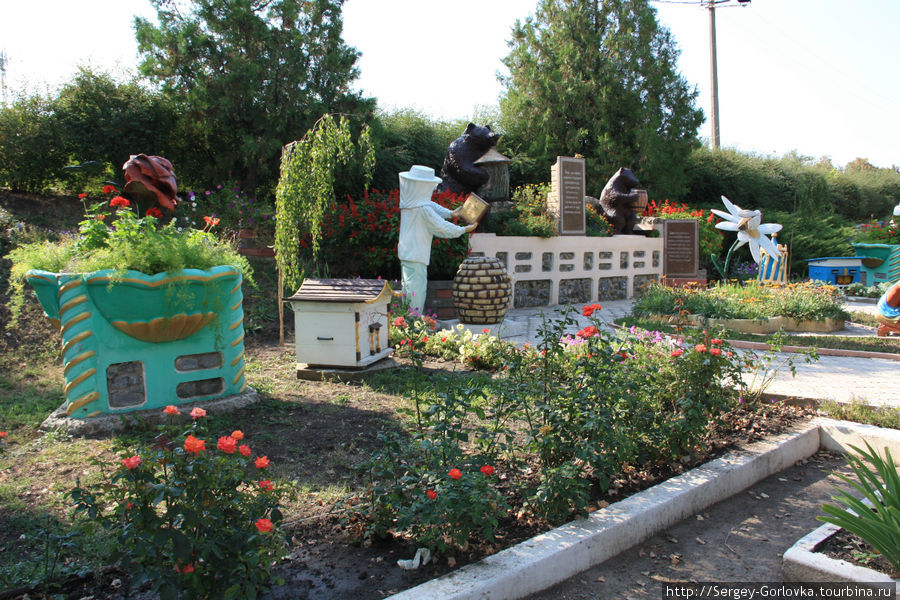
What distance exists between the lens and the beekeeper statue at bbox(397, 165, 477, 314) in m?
6.93

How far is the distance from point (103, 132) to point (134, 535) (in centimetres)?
956

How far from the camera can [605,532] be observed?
2.47 meters

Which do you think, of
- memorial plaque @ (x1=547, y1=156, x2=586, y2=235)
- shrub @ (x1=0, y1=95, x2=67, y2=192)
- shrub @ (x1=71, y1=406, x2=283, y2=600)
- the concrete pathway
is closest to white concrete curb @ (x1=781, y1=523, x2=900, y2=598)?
the concrete pathway

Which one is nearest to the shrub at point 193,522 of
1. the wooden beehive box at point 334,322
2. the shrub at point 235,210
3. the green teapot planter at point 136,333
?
the green teapot planter at point 136,333

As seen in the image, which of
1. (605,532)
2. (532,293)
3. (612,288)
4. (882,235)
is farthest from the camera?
(882,235)

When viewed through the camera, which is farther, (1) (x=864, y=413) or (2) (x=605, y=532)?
(1) (x=864, y=413)

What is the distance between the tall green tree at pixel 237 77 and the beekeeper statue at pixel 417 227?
435cm

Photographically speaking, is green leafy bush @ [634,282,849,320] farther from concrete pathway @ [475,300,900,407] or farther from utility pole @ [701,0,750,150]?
utility pole @ [701,0,750,150]

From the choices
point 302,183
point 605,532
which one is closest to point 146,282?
→ point 302,183

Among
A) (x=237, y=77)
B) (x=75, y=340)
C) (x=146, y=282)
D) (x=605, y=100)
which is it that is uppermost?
(x=605, y=100)

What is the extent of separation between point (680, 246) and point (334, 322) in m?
10.6

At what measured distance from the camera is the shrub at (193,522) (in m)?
1.77

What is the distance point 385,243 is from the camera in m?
8.38

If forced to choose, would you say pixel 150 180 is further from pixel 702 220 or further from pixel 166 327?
pixel 702 220
